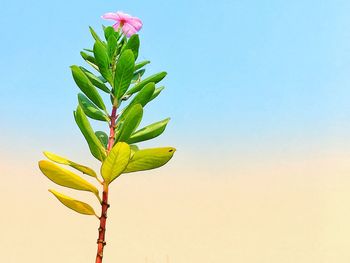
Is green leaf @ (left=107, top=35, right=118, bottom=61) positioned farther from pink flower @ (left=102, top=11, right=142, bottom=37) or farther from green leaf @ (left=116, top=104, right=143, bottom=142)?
green leaf @ (left=116, top=104, right=143, bottom=142)

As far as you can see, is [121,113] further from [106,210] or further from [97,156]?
[106,210]

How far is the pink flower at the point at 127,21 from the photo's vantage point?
121cm

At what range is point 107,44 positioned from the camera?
1168mm

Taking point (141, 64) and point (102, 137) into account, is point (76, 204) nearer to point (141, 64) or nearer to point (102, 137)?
point (102, 137)

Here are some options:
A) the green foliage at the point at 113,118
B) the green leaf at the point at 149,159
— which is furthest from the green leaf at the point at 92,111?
the green leaf at the point at 149,159

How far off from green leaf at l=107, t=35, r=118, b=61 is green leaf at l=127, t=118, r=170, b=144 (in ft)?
0.73

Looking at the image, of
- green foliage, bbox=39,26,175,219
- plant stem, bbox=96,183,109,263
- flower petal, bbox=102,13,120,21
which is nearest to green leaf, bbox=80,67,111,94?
green foliage, bbox=39,26,175,219

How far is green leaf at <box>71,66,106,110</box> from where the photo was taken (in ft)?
3.59

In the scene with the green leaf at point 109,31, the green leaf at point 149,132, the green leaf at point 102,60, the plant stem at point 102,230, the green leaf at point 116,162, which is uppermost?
the green leaf at point 109,31

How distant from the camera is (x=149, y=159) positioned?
100 centimetres

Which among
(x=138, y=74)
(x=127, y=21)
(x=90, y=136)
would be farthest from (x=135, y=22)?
Result: (x=90, y=136)

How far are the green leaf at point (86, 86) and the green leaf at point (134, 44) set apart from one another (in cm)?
14

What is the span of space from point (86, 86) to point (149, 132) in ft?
0.65

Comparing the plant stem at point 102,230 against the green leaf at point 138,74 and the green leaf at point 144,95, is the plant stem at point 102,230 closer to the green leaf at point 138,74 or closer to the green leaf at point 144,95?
the green leaf at point 144,95
